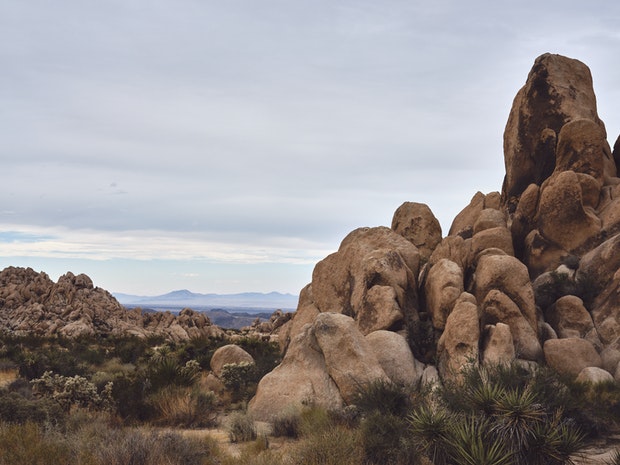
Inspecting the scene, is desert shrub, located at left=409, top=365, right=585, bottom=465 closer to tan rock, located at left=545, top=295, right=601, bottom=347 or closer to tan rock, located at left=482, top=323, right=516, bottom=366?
tan rock, located at left=482, top=323, right=516, bottom=366

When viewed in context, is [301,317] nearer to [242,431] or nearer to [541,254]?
[541,254]

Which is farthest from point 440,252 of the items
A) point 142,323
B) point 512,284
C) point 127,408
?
point 142,323

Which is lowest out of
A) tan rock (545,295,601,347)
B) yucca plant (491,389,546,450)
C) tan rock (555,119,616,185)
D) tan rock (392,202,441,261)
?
yucca plant (491,389,546,450)

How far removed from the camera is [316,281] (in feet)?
80.6

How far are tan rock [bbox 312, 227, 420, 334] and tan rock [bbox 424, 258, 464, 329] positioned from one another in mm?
912

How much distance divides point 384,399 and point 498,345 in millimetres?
4918

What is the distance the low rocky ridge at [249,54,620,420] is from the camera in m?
16.6

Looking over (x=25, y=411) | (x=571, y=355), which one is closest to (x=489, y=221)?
(x=571, y=355)

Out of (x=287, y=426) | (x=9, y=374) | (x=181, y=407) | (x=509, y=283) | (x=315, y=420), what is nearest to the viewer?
(x=315, y=420)

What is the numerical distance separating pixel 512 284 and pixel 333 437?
36.0ft

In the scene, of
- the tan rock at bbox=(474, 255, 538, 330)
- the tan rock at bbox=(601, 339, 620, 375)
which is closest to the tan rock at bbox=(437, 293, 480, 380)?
the tan rock at bbox=(474, 255, 538, 330)

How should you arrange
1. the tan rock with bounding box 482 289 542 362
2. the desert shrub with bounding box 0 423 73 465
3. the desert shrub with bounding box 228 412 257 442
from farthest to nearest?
the tan rock with bounding box 482 289 542 362 < the desert shrub with bounding box 228 412 257 442 < the desert shrub with bounding box 0 423 73 465

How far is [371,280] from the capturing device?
20.8 m

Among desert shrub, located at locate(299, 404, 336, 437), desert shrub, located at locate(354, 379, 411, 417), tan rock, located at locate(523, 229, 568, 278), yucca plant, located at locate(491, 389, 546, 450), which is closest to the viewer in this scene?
yucca plant, located at locate(491, 389, 546, 450)
